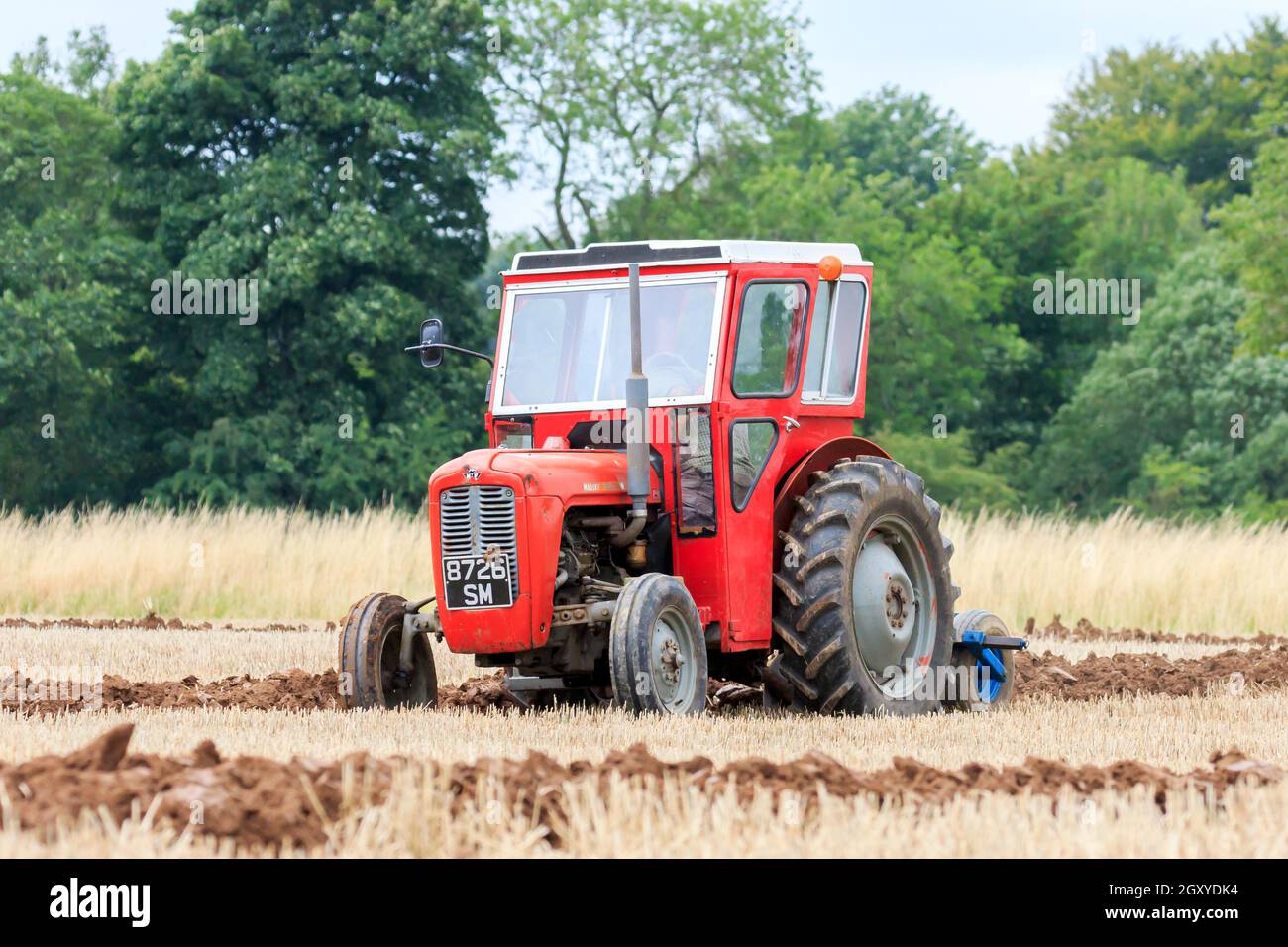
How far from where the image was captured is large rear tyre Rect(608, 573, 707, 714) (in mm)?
9477

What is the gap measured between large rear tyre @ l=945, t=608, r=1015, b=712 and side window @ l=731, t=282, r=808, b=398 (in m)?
2.14

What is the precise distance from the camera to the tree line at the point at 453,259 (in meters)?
32.1

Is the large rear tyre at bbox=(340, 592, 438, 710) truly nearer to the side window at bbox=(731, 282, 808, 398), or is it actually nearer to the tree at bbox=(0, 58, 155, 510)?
the side window at bbox=(731, 282, 808, 398)

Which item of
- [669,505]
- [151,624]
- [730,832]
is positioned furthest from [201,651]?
[730,832]

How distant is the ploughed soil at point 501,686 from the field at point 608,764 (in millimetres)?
34

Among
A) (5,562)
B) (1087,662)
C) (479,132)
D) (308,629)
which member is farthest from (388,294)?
(1087,662)

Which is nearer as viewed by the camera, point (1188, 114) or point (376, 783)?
point (376, 783)

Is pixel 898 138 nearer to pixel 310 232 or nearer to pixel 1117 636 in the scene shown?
pixel 310 232

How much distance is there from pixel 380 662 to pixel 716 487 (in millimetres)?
1987

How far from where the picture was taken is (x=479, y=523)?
9.85m

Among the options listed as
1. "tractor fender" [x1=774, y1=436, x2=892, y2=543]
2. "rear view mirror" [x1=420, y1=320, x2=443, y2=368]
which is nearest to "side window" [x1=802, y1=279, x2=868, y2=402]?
"tractor fender" [x1=774, y1=436, x2=892, y2=543]

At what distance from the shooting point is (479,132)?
3384 cm

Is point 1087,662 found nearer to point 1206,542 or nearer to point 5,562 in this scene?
point 1206,542
